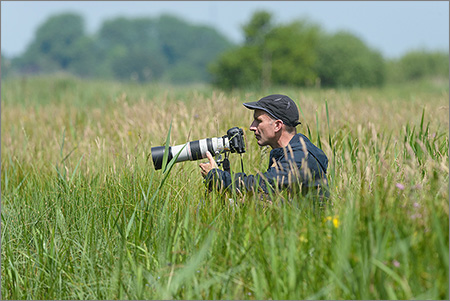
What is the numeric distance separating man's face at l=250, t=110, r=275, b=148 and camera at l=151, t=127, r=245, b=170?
133mm

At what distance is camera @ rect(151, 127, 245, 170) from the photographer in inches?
130

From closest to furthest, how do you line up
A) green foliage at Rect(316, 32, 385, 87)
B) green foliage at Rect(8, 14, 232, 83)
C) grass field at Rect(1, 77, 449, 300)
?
1. grass field at Rect(1, 77, 449, 300)
2. green foliage at Rect(316, 32, 385, 87)
3. green foliage at Rect(8, 14, 232, 83)

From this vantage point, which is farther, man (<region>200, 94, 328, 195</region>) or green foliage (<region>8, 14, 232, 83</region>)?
green foliage (<region>8, 14, 232, 83</region>)

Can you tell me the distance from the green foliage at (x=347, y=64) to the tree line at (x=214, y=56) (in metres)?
0.07

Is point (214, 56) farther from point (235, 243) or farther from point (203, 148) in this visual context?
point (235, 243)

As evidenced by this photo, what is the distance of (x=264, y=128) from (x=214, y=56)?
104m

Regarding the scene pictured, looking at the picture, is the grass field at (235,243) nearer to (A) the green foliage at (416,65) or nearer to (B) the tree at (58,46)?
(A) the green foliage at (416,65)

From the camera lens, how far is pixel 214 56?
104875 millimetres

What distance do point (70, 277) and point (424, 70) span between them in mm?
45775

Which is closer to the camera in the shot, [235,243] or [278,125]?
[235,243]

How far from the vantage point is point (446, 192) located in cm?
237

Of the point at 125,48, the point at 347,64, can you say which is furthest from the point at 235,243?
the point at 125,48

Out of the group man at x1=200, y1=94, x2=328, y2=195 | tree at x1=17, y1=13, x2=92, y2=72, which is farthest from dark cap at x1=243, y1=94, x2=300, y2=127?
tree at x1=17, y1=13, x2=92, y2=72

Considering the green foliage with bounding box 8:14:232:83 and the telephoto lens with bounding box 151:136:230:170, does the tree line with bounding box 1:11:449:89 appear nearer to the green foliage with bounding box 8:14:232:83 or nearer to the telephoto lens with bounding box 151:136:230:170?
the green foliage with bounding box 8:14:232:83
